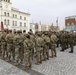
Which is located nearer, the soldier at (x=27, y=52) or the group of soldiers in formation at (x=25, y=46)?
the soldier at (x=27, y=52)

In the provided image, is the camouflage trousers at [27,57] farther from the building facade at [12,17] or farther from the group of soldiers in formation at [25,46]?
the building facade at [12,17]

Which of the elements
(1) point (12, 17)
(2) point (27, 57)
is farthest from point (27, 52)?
(1) point (12, 17)

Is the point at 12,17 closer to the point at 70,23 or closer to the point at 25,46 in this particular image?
the point at 70,23

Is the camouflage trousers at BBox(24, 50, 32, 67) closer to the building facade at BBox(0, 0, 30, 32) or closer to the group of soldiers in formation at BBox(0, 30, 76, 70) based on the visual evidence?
the group of soldiers in formation at BBox(0, 30, 76, 70)

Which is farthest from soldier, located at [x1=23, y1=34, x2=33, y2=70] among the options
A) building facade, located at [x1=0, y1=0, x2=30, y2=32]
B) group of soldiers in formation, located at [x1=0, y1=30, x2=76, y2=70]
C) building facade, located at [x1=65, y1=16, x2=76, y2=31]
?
building facade, located at [x1=0, y1=0, x2=30, y2=32]

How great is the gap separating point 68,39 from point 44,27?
105496 millimetres

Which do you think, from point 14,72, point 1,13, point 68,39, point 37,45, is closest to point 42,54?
point 37,45

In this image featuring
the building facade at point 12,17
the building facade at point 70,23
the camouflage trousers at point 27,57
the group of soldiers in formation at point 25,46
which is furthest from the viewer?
the building facade at point 12,17

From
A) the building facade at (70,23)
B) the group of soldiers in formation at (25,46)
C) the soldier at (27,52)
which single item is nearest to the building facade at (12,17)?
the building facade at (70,23)

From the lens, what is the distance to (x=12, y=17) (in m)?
63.1

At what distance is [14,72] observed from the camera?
864 cm

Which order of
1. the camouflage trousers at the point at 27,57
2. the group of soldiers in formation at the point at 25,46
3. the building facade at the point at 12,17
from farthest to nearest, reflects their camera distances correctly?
the building facade at the point at 12,17 < the group of soldiers in formation at the point at 25,46 < the camouflage trousers at the point at 27,57

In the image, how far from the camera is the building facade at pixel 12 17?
58.2m

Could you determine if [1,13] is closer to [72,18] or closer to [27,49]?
[72,18]
